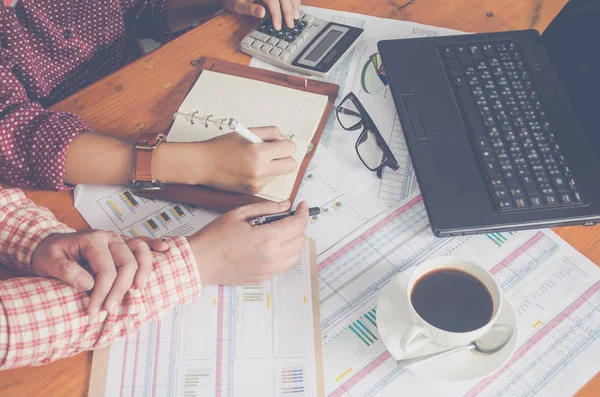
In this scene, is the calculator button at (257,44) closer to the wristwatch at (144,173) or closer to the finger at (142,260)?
the wristwatch at (144,173)

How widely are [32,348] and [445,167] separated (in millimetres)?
627

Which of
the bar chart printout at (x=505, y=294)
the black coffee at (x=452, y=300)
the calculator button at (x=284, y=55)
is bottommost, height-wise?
the bar chart printout at (x=505, y=294)

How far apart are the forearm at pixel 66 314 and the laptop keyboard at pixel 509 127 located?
18.9 inches

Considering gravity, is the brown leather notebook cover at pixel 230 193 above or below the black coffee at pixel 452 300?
above

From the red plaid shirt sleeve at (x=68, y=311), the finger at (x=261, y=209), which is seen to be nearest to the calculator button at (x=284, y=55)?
the finger at (x=261, y=209)

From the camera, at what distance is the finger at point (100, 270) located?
0.64 meters

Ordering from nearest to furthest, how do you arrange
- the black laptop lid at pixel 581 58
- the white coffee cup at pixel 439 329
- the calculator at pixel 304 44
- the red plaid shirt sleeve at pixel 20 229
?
the white coffee cup at pixel 439 329, the red plaid shirt sleeve at pixel 20 229, the black laptop lid at pixel 581 58, the calculator at pixel 304 44

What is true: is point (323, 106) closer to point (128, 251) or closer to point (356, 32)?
point (356, 32)

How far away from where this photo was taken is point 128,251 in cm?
67

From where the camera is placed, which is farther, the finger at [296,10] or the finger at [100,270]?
the finger at [296,10]

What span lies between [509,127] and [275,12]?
0.47 meters

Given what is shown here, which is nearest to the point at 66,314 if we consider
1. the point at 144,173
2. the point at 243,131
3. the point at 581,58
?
the point at 144,173

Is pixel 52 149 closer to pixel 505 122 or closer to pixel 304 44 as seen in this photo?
pixel 304 44

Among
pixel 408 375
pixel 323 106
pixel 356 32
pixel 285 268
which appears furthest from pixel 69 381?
pixel 356 32
